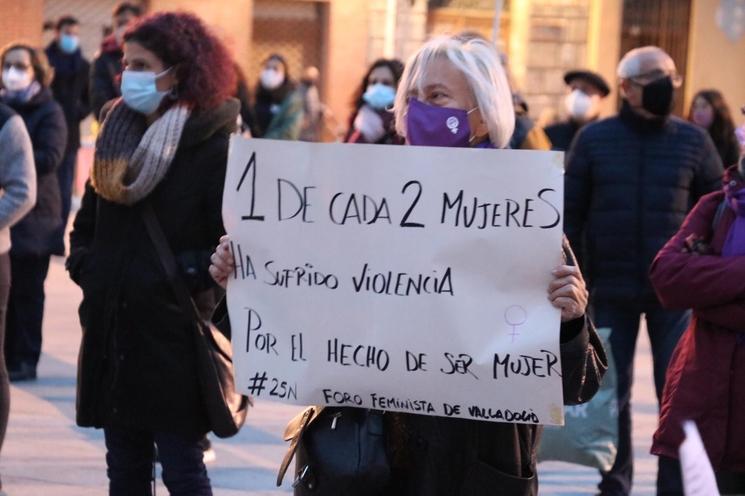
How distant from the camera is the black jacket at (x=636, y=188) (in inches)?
241

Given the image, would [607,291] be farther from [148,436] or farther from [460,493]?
[460,493]

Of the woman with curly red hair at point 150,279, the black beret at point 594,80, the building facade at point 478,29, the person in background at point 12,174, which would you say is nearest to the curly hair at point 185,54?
the woman with curly red hair at point 150,279

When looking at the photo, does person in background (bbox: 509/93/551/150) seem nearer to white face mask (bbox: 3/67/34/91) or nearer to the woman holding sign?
white face mask (bbox: 3/67/34/91)

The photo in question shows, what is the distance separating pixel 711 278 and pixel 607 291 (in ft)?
5.53

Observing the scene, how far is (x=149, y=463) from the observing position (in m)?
4.61

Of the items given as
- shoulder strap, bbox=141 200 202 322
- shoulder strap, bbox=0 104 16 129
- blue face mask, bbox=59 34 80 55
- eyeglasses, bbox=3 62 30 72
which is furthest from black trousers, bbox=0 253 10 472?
blue face mask, bbox=59 34 80 55

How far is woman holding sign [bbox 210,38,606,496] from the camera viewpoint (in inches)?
125

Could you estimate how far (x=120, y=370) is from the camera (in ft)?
15.0

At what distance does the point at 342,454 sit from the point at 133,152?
1747mm

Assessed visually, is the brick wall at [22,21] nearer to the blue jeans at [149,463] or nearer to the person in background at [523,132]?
the person in background at [523,132]

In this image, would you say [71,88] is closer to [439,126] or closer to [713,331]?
[713,331]

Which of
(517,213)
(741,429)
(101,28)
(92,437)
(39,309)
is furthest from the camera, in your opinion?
(101,28)

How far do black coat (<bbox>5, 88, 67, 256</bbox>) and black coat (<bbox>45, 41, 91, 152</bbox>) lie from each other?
4.48 metres

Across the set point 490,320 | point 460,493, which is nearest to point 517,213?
point 490,320
